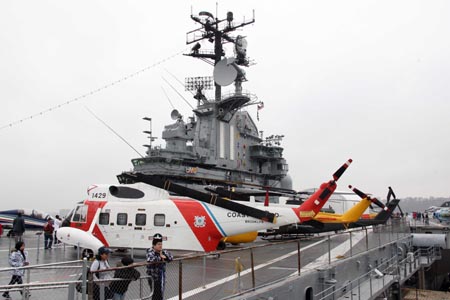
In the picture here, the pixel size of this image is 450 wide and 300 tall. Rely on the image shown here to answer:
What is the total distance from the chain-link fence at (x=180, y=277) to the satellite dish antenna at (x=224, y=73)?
24.8 m

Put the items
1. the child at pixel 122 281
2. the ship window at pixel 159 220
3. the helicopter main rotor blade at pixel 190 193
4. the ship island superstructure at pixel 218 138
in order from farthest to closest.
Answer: the ship island superstructure at pixel 218 138
the helicopter main rotor blade at pixel 190 193
the ship window at pixel 159 220
the child at pixel 122 281

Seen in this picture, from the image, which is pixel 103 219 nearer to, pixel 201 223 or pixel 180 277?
pixel 201 223

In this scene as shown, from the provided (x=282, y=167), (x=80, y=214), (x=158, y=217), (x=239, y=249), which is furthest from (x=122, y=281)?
(x=282, y=167)

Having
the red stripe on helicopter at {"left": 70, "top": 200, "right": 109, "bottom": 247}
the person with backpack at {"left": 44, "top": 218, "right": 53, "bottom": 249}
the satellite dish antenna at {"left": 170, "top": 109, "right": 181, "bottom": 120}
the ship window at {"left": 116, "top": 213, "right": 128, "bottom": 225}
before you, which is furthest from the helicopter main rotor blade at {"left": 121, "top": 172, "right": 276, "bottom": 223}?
the satellite dish antenna at {"left": 170, "top": 109, "right": 181, "bottom": 120}

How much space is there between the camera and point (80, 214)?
14.9 m

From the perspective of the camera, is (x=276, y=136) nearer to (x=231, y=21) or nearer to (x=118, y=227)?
(x=231, y=21)

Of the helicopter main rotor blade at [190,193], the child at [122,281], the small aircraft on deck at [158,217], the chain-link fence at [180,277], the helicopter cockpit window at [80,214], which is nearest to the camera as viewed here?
the chain-link fence at [180,277]

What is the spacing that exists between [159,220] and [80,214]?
3.51m

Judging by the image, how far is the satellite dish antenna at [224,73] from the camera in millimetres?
36750

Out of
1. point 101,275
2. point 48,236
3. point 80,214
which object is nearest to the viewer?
point 101,275

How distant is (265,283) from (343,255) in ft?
19.7

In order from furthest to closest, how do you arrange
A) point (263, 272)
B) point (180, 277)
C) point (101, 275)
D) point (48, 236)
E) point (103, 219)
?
1. point (48, 236)
2. point (103, 219)
3. point (263, 272)
4. point (101, 275)
5. point (180, 277)

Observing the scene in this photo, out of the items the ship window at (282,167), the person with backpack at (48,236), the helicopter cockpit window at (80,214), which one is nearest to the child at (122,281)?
the helicopter cockpit window at (80,214)

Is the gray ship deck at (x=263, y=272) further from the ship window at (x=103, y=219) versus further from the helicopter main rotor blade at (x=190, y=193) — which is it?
the helicopter main rotor blade at (x=190, y=193)
